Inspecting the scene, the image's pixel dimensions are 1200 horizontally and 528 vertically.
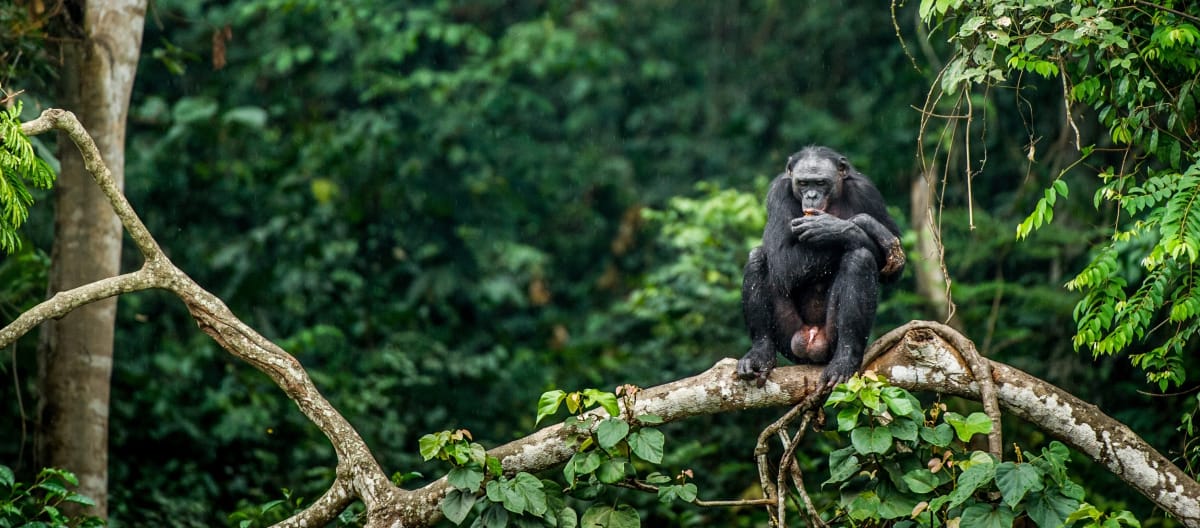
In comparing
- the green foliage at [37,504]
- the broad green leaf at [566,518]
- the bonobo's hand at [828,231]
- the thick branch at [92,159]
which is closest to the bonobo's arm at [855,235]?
the bonobo's hand at [828,231]

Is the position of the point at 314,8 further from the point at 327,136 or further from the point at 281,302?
the point at 281,302

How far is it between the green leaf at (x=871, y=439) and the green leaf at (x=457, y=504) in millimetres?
1594

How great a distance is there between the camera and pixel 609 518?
5156 mm

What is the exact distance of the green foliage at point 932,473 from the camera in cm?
456

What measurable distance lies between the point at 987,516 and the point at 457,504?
2.12 metres

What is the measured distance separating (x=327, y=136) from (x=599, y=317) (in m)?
3.34

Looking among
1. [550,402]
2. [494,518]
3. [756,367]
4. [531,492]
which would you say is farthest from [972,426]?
[494,518]

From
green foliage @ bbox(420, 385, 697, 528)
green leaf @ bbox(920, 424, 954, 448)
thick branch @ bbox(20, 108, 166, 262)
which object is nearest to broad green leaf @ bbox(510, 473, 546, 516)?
green foliage @ bbox(420, 385, 697, 528)

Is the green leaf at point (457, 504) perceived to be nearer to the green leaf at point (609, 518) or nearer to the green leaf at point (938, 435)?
the green leaf at point (609, 518)

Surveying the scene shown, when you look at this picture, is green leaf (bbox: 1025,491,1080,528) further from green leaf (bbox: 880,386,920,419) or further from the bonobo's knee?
the bonobo's knee

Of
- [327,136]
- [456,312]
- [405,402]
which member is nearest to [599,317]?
[456,312]

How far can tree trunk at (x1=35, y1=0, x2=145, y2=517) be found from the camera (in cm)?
713

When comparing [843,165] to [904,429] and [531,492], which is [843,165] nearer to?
[904,429]

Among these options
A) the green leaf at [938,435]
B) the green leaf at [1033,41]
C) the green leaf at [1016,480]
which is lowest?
the green leaf at [1016,480]
